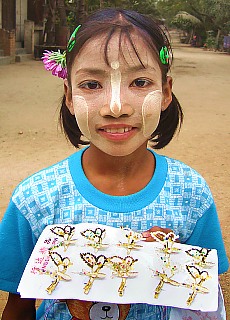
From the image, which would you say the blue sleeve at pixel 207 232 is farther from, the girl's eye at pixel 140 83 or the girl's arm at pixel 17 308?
the girl's arm at pixel 17 308

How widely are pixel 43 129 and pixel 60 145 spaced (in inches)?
37.2

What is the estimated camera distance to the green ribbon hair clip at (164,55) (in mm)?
1441

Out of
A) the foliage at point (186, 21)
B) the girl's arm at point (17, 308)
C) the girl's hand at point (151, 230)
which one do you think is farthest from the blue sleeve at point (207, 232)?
the foliage at point (186, 21)

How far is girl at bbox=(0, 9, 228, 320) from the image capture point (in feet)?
4.44

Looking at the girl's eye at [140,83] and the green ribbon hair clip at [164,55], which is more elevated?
the green ribbon hair clip at [164,55]

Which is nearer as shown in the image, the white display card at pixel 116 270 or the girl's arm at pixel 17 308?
the white display card at pixel 116 270

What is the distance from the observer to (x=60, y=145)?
18.8 feet

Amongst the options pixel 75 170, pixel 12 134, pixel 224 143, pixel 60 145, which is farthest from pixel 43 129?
pixel 75 170

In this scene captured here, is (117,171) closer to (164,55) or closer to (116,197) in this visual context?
(116,197)

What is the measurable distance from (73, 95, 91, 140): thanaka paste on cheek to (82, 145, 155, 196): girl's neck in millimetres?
129

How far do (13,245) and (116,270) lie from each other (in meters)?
0.36

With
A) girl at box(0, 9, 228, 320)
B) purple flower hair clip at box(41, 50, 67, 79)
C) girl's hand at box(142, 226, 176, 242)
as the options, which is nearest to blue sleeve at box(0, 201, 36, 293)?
girl at box(0, 9, 228, 320)

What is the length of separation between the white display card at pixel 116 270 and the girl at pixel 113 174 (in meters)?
0.07

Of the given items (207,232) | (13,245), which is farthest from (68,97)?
(207,232)
